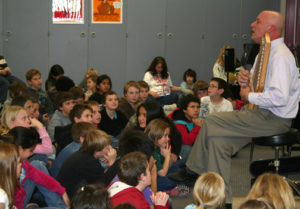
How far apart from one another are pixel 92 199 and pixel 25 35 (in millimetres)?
7206

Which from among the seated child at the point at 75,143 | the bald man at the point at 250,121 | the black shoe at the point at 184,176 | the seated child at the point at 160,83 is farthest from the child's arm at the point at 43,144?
the seated child at the point at 160,83

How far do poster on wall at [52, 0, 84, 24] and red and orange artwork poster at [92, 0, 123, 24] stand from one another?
0.88 feet

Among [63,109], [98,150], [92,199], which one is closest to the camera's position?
[92,199]

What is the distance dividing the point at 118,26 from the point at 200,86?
118 inches

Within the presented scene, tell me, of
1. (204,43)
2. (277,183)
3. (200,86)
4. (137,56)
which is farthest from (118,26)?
(277,183)

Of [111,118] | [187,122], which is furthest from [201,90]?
[111,118]

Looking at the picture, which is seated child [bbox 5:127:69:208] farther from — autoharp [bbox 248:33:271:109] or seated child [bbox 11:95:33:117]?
autoharp [bbox 248:33:271:109]

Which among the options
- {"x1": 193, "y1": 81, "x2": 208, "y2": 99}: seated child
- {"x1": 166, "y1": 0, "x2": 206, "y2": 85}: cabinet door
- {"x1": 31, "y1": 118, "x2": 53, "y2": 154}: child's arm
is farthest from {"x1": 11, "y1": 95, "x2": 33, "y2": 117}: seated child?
{"x1": 166, "y1": 0, "x2": 206, "y2": 85}: cabinet door

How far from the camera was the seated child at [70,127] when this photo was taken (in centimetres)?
423

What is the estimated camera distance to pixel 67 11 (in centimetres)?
886

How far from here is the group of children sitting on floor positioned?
8.48 feet

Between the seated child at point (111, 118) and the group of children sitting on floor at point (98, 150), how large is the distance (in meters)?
0.01

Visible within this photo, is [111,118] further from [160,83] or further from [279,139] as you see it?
[160,83]

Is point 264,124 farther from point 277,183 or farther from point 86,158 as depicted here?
point 86,158
